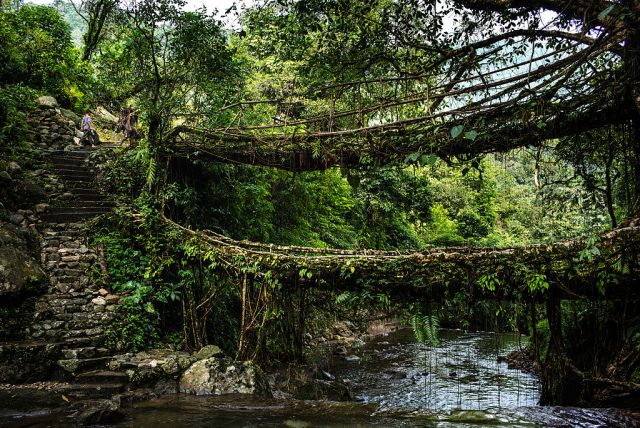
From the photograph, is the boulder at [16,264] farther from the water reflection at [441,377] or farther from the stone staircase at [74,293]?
the water reflection at [441,377]

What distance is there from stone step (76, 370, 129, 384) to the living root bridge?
271 centimetres

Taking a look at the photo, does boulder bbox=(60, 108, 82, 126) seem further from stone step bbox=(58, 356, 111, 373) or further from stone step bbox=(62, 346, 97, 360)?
stone step bbox=(58, 356, 111, 373)

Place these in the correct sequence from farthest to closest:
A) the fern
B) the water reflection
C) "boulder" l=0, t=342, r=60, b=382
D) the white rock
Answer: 1. the white rock
2. the water reflection
3. "boulder" l=0, t=342, r=60, b=382
4. the fern

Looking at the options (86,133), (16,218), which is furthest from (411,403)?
(86,133)

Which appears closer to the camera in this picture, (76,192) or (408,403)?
(408,403)

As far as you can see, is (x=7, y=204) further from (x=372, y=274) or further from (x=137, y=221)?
(x=372, y=274)

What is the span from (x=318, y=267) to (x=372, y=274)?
31.6 inches

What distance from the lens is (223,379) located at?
598 cm

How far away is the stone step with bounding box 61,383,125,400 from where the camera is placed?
5.48 meters

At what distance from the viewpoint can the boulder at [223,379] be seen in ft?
19.3

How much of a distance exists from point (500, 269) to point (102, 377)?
5545 millimetres

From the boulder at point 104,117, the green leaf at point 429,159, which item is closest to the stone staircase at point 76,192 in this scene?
the green leaf at point 429,159

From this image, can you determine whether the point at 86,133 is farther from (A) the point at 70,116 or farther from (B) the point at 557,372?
(B) the point at 557,372

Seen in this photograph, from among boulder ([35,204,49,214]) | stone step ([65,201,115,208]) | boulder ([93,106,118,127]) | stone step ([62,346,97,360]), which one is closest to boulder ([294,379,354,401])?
stone step ([62,346,97,360])
